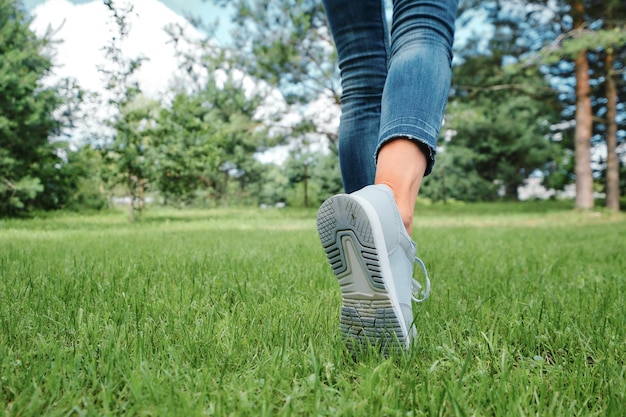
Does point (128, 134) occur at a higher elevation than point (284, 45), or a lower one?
lower

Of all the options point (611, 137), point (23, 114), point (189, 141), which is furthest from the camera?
point (611, 137)

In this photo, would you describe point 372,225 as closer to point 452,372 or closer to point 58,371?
point 452,372

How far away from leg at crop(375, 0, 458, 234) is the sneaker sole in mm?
157

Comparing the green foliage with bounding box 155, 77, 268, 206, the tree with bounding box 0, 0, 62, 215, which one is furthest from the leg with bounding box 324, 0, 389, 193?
the tree with bounding box 0, 0, 62, 215

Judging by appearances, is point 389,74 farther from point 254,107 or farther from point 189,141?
point 254,107

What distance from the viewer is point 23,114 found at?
349 inches

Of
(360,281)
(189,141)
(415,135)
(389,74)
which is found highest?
(189,141)

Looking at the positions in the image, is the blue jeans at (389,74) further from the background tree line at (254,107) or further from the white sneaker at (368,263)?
the background tree line at (254,107)

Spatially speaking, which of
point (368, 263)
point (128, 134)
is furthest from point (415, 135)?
point (128, 134)

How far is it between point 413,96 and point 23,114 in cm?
967

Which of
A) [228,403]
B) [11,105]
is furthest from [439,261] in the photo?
[11,105]

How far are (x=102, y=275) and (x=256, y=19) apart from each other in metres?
9.49

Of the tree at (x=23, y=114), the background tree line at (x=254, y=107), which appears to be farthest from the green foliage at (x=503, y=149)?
the tree at (x=23, y=114)

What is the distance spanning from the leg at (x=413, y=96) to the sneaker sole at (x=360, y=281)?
16 cm
